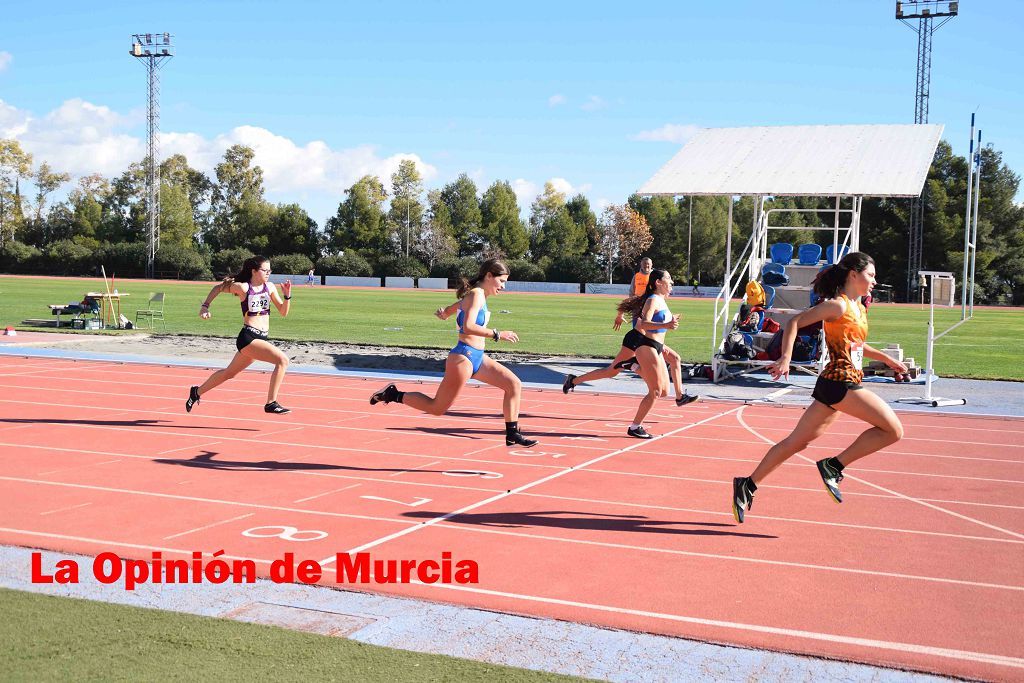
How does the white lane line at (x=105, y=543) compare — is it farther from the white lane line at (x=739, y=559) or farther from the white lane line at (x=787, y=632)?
the white lane line at (x=739, y=559)

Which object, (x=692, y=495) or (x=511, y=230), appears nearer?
(x=692, y=495)

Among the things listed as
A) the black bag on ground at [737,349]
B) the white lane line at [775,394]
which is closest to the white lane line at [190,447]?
the white lane line at [775,394]

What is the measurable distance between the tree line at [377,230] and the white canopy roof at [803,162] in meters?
60.7

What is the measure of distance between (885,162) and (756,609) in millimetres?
14057

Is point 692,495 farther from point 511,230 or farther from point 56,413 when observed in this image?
point 511,230

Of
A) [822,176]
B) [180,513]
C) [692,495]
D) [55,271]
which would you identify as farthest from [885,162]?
[55,271]

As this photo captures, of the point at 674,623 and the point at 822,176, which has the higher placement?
the point at 822,176

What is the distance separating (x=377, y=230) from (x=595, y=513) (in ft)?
313

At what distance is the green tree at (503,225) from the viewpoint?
10469cm

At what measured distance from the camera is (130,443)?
10430 millimetres

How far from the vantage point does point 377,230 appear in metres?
101

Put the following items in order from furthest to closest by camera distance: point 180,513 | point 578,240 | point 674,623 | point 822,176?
point 578,240 → point 822,176 → point 180,513 → point 674,623

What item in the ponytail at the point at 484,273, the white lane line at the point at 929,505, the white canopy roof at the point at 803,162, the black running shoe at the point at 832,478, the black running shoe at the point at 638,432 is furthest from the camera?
the white canopy roof at the point at 803,162

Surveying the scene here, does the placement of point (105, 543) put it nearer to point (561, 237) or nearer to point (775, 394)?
point (775, 394)
